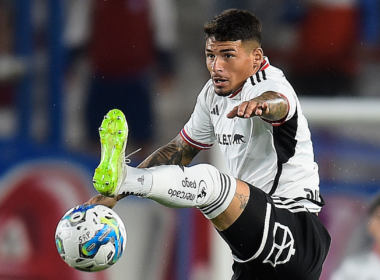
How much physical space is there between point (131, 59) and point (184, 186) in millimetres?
3088


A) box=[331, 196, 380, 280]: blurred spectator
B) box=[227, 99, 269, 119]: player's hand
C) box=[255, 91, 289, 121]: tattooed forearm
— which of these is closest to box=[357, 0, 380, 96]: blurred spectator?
box=[331, 196, 380, 280]: blurred spectator

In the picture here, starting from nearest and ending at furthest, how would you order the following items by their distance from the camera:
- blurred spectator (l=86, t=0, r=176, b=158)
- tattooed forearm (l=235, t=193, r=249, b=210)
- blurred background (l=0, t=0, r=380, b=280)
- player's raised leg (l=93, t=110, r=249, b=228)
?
player's raised leg (l=93, t=110, r=249, b=228)
tattooed forearm (l=235, t=193, r=249, b=210)
blurred background (l=0, t=0, r=380, b=280)
blurred spectator (l=86, t=0, r=176, b=158)

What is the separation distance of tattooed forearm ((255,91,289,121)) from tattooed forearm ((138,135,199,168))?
→ 676mm

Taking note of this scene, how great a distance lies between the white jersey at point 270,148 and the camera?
2.65 m

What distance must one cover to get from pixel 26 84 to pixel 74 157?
0.88m

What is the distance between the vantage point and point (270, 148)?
8.83ft

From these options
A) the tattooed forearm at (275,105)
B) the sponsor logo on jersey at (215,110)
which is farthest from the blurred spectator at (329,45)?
the tattooed forearm at (275,105)

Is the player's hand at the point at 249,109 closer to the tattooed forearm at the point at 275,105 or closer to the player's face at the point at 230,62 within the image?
the tattooed forearm at the point at 275,105

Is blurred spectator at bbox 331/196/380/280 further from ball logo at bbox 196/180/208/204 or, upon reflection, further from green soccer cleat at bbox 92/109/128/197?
green soccer cleat at bbox 92/109/128/197

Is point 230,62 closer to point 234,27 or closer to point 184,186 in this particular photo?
point 234,27

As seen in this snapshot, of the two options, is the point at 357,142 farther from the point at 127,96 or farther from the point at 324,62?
the point at 127,96

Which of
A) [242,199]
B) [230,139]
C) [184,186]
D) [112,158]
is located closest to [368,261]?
[230,139]

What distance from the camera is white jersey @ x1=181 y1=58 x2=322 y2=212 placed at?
2654mm

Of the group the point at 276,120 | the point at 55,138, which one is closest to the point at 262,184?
the point at 276,120
